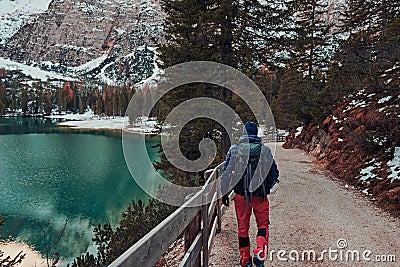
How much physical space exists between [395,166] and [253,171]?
761cm

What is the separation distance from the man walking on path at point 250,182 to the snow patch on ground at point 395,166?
665cm

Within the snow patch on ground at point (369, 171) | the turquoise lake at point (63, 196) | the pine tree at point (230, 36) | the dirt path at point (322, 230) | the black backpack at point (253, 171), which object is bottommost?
the turquoise lake at point (63, 196)

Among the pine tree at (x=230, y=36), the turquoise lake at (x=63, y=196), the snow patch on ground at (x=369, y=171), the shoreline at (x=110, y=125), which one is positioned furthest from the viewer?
the shoreline at (x=110, y=125)

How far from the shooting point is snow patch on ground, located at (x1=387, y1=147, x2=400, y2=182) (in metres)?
9.83

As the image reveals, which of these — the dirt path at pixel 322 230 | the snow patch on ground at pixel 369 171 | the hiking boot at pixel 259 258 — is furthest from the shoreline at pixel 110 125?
the hiking boot at pixel 259 258

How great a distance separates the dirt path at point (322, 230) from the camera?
18.8 ft

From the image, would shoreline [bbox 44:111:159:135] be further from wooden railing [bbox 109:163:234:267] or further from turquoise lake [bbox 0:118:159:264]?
wooden railing [bbox 109:163:234:267]

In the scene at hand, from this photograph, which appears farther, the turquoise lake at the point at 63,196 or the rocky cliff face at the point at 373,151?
the turquoise lake at the point at 63,196

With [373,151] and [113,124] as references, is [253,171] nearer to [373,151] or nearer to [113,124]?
[373,151]

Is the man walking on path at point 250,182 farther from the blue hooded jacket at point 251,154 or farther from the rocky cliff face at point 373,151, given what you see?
the rocky cliff face at point 373,151

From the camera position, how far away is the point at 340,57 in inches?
432

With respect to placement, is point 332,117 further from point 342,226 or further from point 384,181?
point 342,226

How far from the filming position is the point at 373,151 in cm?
1233

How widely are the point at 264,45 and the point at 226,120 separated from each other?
3.24 m
